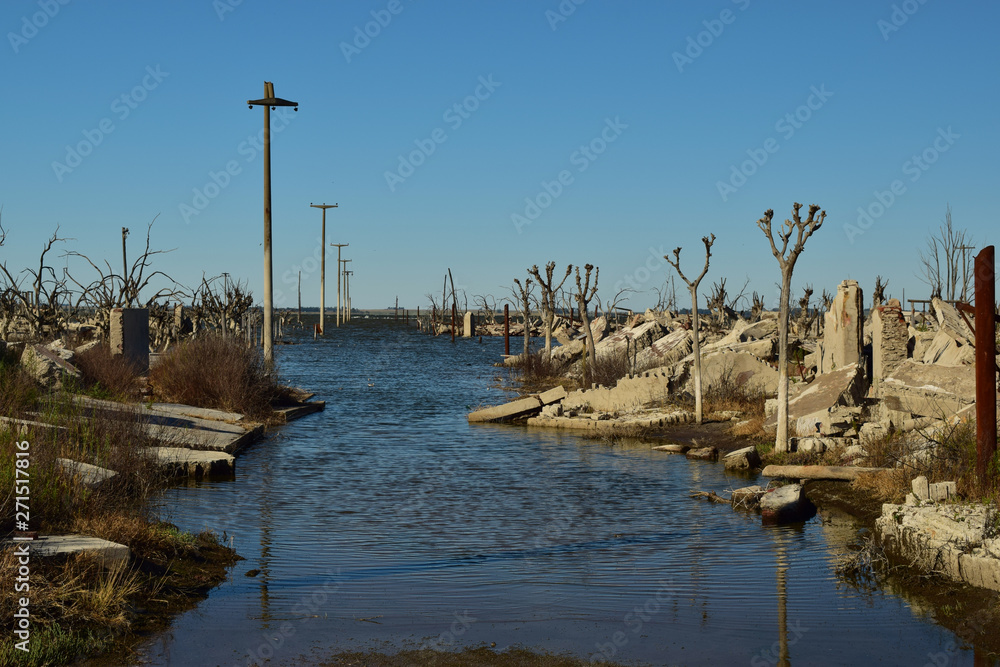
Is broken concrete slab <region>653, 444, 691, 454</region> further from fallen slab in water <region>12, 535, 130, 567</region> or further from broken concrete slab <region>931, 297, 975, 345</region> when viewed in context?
fallen slab in water <region>12, 535, 130, 567</region>

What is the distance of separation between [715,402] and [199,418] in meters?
11.0

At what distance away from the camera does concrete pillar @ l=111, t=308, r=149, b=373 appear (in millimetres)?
22266

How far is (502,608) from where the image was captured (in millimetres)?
7359

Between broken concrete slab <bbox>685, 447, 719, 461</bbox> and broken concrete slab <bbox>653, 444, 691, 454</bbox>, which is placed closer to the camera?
broken concrete slab <bbox>685, 447, 719, 461</bbox>

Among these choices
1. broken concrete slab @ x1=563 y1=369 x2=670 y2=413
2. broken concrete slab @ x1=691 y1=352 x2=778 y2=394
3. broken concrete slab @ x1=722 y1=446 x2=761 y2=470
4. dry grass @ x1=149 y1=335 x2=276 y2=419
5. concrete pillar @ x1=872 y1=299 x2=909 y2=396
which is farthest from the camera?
broken concrete slab @ x1=563 y1=369 x2=670 y2=413

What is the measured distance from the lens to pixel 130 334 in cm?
2262

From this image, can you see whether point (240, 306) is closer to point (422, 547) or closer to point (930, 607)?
point (422, 547)

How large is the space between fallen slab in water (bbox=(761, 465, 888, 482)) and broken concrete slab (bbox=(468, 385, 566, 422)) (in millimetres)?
9370

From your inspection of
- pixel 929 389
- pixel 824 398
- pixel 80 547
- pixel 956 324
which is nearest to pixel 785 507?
pixel 929 389

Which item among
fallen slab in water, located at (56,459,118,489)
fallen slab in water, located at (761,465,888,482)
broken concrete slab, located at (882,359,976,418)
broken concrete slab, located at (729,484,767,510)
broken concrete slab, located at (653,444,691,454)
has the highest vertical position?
broken concrete slab, located at (882,359,976,418)

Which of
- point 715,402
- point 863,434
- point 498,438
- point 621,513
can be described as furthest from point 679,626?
point 715,402

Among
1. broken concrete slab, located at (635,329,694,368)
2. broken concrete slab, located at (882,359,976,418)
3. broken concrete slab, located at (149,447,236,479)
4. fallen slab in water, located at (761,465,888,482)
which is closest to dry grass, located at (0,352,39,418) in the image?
broken concrete slab, located at (149,447,236,479)

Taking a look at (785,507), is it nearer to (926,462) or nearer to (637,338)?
(926,462)

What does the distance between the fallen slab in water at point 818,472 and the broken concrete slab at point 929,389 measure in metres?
2.29
